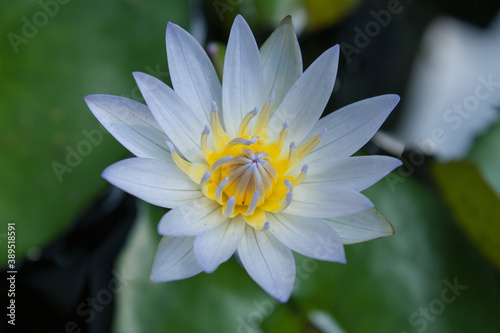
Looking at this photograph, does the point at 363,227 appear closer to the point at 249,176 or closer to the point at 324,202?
the point at 324,202

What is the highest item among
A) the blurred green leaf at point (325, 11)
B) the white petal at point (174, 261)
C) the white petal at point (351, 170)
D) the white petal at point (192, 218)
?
the blurred green leaf at point (325, 11)

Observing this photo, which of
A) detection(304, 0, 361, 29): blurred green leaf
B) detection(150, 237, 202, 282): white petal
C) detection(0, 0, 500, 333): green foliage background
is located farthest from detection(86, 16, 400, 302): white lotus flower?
detection(304, 0, 361, 29): blurred green leaf

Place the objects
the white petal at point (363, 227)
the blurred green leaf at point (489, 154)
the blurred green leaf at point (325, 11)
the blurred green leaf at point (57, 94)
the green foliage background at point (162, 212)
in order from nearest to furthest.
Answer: the white petal at point (363, 227), the green foliage background at point (162, 212), the blurred green leaf at point (57, 94), the blurred green leaf at point (489, 154), the blurred green leaf at point (325, 11)

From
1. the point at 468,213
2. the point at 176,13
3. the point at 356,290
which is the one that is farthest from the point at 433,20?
the point at 356,290

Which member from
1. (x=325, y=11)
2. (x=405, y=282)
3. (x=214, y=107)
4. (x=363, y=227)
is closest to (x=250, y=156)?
(x=214, y=107)

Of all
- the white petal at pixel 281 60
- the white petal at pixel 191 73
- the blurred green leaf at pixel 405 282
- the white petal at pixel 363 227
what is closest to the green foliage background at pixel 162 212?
the blurred green leaf at pixel 405 282

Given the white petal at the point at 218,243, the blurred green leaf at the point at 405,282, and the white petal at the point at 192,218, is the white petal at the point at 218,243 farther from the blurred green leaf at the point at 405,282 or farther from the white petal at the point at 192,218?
the blurred green leaf at the point at 405,282

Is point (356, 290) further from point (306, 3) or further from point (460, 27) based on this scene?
point (460, 27)
